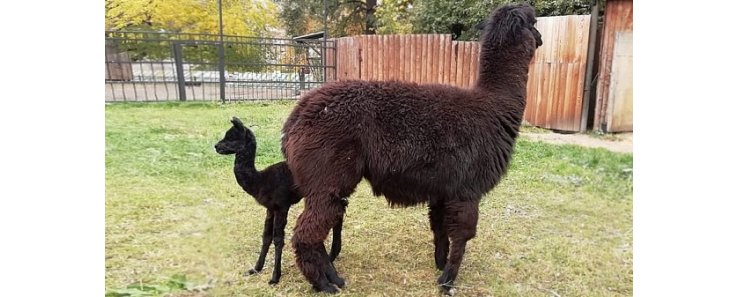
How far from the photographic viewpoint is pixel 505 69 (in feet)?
9.40

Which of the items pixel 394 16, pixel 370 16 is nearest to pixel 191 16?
pixel 370 16

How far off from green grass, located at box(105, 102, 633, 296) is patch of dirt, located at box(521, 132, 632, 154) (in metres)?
0.04

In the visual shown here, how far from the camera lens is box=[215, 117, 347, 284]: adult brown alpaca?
267 cm

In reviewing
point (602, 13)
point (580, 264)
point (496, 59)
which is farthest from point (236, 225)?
point (602, 13)

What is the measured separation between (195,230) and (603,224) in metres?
1.97

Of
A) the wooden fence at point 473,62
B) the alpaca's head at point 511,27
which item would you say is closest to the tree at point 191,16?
the wooden fence at point 473,62

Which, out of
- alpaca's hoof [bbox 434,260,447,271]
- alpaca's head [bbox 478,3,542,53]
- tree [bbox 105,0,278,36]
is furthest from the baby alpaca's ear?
alpaca's hoof [bbox 434,260,447,271]

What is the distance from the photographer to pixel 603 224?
2.45 meters

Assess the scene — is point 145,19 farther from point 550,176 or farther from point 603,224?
point 550,176

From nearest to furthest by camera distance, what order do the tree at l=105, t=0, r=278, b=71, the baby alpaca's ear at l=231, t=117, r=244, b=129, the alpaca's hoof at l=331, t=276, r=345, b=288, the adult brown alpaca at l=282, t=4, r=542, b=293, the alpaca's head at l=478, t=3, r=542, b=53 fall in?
the tree at l=105, t=0, r=278, b=71
the baby alpaca's ear at l=231, t=117, r=244, b=129
the adult brown alpaca at l=282, t=4, r=542, b=293
the alpaca's head at l=478, t=3, r=542, b=53
the alpaca's hoof at l=331, t=276, r=345, b=288

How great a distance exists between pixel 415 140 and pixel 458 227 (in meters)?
0.61

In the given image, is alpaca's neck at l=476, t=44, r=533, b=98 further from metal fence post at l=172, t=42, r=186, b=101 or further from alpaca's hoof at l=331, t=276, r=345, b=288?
metal fence post at l=172, t=42, r=186, b=101

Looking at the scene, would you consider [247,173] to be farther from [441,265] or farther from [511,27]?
[511,27]

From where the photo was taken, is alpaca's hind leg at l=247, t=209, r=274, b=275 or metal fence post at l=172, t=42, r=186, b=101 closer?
metal fence post at l=172, t=42, r=186, b=101
